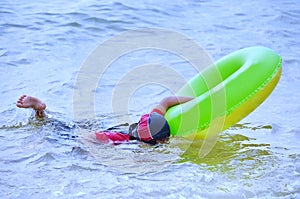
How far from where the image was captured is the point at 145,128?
4.52 m

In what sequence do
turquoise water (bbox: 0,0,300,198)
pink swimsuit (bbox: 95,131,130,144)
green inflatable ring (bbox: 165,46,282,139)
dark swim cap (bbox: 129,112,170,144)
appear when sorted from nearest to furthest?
1. turquoise water (bbox: 0,0,300,198)
2. green inflatable ring (bbox: 165,46,282,139)
3. dark swim cap (bbox: 129,112,170,144)
4. pink swimsuit (bbox: 95,131,130,144)

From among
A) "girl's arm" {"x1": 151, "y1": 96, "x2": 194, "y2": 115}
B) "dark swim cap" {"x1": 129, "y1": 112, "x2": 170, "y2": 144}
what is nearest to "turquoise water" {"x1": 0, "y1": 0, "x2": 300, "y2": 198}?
"dark swim cap" {"x1": 129, "y1": 112, "x2": 170, "y2": 144}

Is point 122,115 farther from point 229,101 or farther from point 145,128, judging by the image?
point 229,101

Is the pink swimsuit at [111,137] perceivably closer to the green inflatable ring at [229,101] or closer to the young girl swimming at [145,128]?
the young girl swimming at [145,128]

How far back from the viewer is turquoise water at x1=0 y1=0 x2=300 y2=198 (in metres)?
3.71

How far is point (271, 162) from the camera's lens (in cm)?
411

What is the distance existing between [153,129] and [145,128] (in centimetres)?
7

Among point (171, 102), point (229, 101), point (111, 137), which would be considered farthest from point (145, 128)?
point (229, 101)

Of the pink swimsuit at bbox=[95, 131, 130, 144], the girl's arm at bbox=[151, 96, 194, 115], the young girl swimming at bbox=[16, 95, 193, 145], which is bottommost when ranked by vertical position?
the pink swimsuit at bbox=[95, 131, 130, 144]

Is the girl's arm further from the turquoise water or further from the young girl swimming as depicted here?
the turquoise water

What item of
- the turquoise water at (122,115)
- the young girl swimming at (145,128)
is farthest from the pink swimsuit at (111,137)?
the turquoise water at (122,115)

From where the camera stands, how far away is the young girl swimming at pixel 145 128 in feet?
14.8

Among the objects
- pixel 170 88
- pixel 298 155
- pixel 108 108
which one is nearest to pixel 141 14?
pixel 170 88

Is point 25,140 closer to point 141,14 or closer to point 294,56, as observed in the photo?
point 294,56
